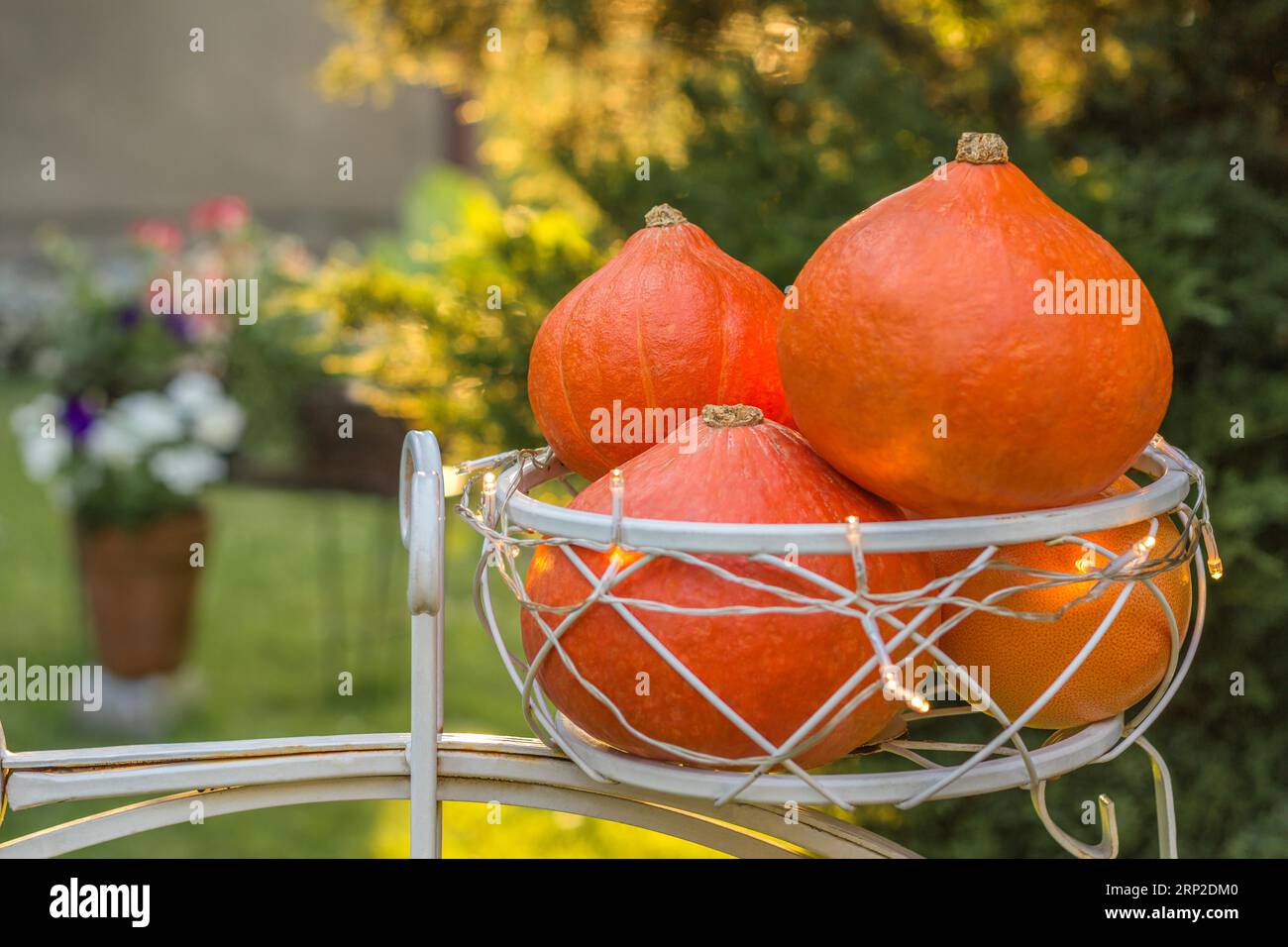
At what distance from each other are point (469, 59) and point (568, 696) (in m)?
2.00

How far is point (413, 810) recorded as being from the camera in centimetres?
76

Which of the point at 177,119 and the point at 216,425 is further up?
the point at 177,119

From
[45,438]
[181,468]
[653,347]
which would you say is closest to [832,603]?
[653,347]

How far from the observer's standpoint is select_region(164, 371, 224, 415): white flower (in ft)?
9.80

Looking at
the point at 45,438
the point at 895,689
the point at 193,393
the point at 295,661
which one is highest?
the point at 193,393

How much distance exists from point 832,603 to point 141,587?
8.54 feet

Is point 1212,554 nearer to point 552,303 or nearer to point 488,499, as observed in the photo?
point 488,499

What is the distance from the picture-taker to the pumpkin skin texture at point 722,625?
684 millimetres

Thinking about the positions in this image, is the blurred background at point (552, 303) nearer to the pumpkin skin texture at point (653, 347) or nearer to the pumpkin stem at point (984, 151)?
the pumpkin skin texture at point (653, 347)

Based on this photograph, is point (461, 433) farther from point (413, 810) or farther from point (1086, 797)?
point (413, 810)

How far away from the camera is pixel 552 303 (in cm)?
181

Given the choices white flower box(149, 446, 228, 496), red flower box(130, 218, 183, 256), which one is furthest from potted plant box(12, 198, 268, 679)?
red flower box(130, 218, 183, 256)

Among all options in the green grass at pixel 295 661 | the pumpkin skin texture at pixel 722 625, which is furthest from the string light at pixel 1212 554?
the green grass at pixel 295 661

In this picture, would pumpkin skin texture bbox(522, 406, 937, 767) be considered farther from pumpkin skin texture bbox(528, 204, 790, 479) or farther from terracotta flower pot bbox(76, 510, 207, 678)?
terracotta flower pot bbox(76, 510, 207, 678)
